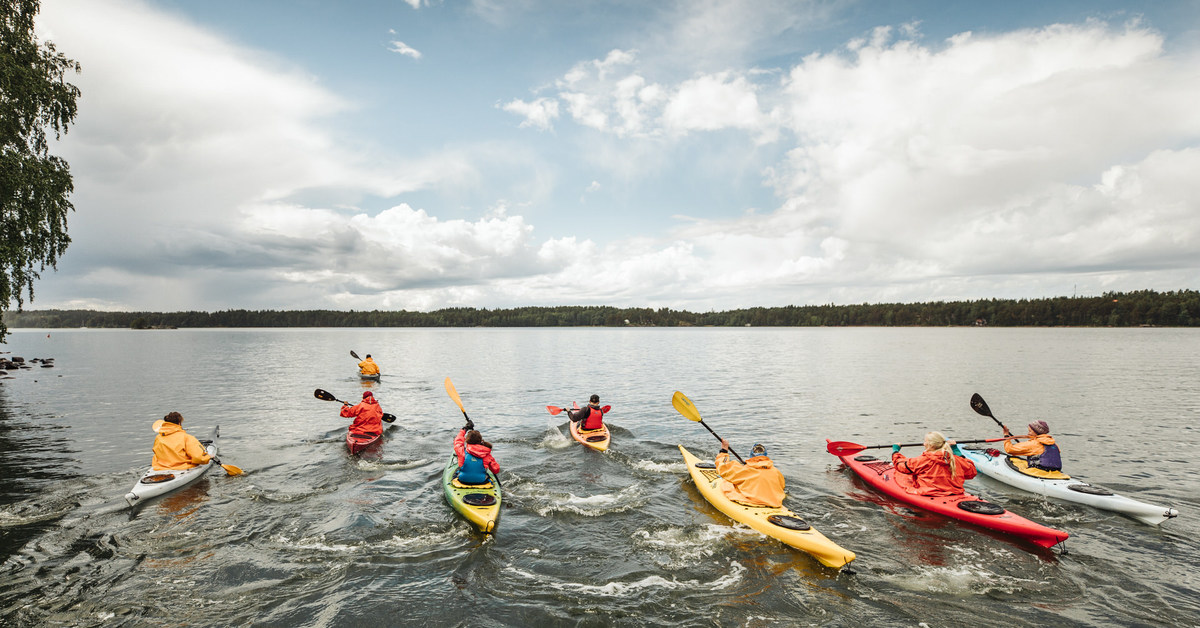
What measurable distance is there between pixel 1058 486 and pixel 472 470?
15.1 metres

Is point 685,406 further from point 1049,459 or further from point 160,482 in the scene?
point 160,482

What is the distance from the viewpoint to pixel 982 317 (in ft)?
534

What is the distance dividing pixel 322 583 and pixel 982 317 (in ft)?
656

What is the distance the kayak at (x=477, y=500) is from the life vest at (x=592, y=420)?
6.68 metres

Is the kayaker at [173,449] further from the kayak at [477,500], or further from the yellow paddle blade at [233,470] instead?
the kayak at [477,500]

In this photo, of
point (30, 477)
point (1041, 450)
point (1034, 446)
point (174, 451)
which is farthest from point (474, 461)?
point (1041, 450)

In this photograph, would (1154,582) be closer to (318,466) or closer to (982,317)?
(318,466)

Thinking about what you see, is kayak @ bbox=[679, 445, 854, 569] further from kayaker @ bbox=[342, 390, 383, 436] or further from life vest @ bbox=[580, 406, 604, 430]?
kayaker @ bbox=[342, 390, 383, 436]

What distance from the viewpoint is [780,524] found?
1056 centimetres

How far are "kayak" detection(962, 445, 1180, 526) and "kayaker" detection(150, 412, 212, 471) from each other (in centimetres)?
2303

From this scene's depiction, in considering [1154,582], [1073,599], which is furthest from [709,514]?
[1154,582]

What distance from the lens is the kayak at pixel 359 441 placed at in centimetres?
1816

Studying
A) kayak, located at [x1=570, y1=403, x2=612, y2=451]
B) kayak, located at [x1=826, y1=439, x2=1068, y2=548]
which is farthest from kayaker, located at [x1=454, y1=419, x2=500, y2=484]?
kayak, located at [x1=826, y1=439, x2=1068, y2=548]

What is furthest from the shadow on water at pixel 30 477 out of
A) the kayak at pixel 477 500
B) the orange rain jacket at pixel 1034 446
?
the orange rain jacket at pixel 1034 446
